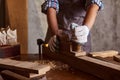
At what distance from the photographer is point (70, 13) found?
9.60 ft

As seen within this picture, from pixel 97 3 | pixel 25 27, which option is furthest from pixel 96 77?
pixel 25 27

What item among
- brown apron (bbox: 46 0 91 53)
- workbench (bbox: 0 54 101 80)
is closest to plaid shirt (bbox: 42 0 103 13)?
brown apron (bbox: 46 0 91 53)

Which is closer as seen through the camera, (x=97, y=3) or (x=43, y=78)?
(x=43, y=78)

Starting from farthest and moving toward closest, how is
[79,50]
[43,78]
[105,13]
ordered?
[105,13], [79,50], [43,78]

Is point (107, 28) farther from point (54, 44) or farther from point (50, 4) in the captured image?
point (54, 44)

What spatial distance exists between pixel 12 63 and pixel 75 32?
52 centimetres

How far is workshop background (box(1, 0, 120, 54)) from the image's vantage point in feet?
12.1

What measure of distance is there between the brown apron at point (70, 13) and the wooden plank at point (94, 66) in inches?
31.0

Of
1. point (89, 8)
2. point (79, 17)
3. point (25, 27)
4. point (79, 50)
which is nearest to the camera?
point (79, 50)

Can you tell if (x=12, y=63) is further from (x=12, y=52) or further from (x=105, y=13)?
(x=105, y=13)

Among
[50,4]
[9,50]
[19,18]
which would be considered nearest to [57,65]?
[9,50]

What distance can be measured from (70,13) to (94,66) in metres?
1.22

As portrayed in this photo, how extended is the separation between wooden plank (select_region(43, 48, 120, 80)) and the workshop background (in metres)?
1.63

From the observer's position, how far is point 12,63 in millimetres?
1815
